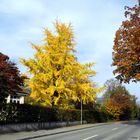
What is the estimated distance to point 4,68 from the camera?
23.6m

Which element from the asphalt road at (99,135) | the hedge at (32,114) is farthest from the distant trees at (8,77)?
the asphalt road at (99,135)

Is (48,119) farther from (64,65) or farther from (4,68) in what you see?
(4,68)

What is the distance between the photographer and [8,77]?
23.8 m

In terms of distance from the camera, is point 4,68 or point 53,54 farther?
point 53,54

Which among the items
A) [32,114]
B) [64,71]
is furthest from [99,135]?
[64,71]

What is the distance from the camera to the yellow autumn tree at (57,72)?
133 feet

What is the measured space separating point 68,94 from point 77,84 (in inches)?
61.9

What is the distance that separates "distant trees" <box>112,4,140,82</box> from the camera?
33.9 meters

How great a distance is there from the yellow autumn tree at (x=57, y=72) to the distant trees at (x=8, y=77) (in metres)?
15.2

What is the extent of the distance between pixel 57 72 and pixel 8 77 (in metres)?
16.9

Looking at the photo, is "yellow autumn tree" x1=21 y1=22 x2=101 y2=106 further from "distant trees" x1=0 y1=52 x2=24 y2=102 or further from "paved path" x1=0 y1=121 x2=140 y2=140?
"distant trees" x1=0 y1=52 x2=24 y2=102

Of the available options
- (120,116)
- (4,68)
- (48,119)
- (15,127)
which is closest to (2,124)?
(15,127)

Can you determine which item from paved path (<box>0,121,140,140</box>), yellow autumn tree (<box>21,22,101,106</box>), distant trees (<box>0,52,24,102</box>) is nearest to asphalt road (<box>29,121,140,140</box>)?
paved path (<box>0,121,140,140</box>)

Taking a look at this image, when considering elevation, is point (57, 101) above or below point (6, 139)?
above
